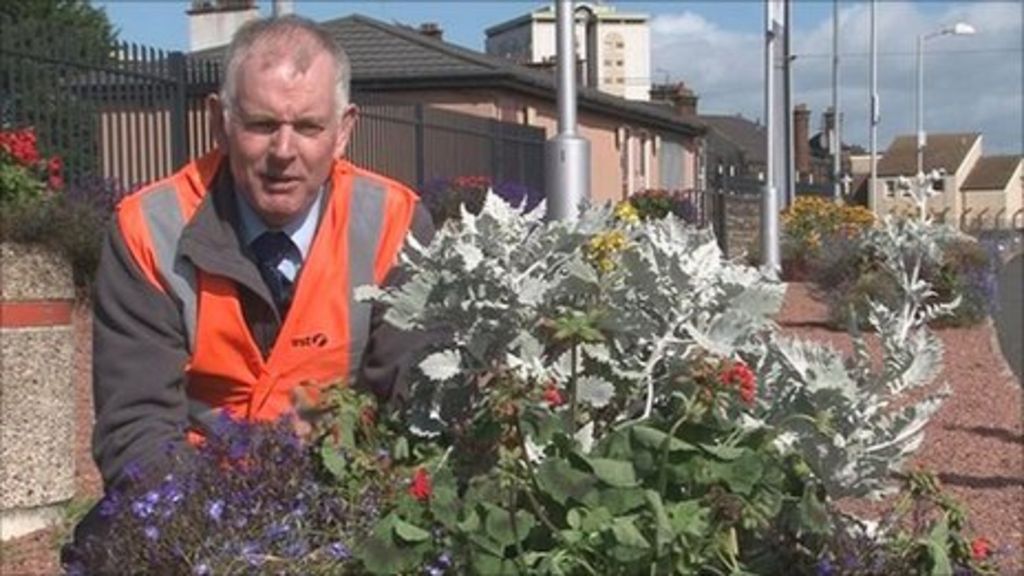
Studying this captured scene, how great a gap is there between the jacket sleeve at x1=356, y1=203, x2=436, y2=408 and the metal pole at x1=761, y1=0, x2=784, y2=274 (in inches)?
810

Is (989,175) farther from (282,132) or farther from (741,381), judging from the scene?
(741,381)

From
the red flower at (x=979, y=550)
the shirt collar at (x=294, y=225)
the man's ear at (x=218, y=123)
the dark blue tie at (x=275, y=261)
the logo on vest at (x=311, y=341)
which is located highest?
the man's ear at (x=218, y=123)

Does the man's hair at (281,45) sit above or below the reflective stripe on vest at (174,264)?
above

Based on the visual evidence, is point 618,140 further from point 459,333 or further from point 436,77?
point 459,333

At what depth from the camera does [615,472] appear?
2371mm

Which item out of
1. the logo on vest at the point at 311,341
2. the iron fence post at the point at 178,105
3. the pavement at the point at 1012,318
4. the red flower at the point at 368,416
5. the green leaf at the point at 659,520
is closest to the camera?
the green leaf at the point at 659,520

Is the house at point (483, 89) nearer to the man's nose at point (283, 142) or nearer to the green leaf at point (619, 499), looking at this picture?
the man's nose at point (283, 142)

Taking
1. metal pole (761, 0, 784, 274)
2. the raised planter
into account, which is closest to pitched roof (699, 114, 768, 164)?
metal pole (761, 0, 784, 274)

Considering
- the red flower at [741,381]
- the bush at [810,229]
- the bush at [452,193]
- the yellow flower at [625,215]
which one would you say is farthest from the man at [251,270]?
the bush at [810,229]

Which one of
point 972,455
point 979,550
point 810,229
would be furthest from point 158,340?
point 810,229

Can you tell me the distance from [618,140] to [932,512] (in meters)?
39.4

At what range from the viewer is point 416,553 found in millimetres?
2342

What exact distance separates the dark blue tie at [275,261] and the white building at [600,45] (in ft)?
86.6

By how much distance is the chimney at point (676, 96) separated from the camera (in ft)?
194
